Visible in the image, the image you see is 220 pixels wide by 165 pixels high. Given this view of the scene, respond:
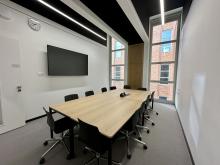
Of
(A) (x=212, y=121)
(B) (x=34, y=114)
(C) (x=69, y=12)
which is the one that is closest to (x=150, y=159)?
(A) (x=212, y=121)

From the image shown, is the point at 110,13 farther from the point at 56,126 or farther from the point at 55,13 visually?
the point at 56,126

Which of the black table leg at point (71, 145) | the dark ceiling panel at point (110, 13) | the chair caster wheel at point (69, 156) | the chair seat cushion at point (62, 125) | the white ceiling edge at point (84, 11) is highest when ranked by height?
the dark ceiling panel at point (110, 13)

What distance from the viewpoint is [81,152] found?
1935mm

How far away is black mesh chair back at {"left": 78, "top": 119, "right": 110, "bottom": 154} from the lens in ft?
4.34

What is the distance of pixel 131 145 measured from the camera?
2.15 meters

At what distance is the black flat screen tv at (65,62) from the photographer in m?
3.58

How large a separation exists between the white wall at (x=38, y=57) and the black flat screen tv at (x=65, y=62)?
0.62ft

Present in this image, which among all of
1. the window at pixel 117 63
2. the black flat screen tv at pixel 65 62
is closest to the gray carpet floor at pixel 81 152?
the black flat screen tv at pixel 65 62

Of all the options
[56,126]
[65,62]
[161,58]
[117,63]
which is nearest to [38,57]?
[65,62]

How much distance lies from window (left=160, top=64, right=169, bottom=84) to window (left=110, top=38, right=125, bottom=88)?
2304 millimetres

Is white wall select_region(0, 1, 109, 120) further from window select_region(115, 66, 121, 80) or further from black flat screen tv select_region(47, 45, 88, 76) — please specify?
window select_region(115, 66, 121, 80)

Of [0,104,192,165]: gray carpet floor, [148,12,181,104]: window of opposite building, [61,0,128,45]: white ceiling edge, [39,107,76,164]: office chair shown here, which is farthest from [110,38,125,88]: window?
[39,107,76,164]: office chair

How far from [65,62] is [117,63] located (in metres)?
3.72

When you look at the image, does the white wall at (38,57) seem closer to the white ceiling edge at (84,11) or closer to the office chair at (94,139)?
the white ceiling edge at (84,11)
